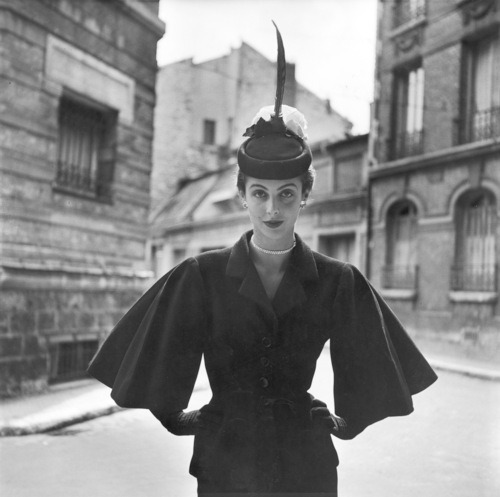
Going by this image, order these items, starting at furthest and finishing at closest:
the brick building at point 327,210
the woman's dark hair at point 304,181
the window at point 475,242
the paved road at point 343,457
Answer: the brick building at point 327,210 < the window at point 475,242 < the paved road at point 343,457 < the woman's dark hair at point 304,181

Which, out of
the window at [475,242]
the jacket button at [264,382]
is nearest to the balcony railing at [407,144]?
the window at [475,242]

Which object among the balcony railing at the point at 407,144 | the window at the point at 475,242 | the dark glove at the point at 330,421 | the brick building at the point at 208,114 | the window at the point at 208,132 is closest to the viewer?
the dark glove at the point at 330,421

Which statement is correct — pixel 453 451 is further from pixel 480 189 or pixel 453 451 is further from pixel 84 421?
pixel 480 189

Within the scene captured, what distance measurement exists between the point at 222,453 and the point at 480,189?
1050 cm

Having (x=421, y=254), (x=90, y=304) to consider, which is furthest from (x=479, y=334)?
(x=90, y=304)

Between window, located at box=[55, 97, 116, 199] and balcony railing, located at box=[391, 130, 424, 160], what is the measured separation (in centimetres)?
694

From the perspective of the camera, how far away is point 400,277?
12531 millimetres

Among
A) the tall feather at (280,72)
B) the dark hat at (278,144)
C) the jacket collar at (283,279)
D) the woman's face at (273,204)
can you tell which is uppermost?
the tall feather at (280,72)

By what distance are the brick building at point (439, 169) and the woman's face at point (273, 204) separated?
9.20m

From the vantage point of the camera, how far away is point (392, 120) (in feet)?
42.3

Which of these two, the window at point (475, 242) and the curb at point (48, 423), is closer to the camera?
the curb at point (48, 423)

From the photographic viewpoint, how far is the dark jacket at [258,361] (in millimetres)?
1992

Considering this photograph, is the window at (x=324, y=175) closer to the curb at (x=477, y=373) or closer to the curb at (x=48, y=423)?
the curb at (x=477, y=373)

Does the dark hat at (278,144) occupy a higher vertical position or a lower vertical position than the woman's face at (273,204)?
higher
